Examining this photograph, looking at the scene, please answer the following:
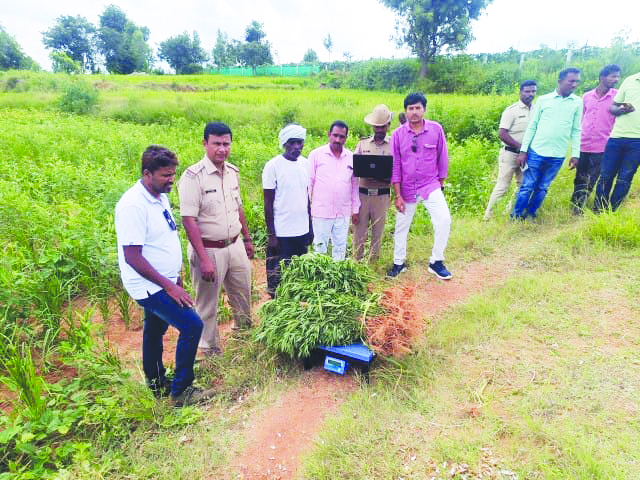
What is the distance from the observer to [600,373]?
2.54m

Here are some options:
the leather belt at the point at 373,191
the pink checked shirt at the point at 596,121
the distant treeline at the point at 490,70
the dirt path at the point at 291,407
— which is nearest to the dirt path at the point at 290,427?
the dirt path at the point at 291,407

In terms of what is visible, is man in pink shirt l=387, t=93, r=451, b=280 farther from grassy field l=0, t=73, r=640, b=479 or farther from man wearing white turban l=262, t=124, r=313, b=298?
man wearing white turban l=262, t=124, r=313, b=298

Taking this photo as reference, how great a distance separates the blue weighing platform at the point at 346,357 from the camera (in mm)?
2621

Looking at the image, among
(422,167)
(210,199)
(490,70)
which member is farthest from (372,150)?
(490,70)

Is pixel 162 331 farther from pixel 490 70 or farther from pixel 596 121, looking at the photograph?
pixel 490 70

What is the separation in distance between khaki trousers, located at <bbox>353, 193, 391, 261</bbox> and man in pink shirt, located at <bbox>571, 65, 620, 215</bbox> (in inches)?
103

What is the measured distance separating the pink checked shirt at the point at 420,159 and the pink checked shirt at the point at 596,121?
7.72 ft

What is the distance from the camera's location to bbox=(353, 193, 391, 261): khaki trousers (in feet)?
13.8

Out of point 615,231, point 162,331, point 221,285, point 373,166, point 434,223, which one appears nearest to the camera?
point 162,331

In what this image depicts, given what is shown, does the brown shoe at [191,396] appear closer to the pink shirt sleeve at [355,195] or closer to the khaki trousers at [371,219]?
the khaki trousers at [371,219]

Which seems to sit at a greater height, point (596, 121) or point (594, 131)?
point (596, 121)

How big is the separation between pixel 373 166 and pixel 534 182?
228 centimetres

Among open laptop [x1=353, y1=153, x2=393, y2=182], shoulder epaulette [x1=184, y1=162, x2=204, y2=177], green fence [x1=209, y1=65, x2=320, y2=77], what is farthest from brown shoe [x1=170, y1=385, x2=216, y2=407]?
green fence [x1=209, y1=65, x2=320, y2=77]

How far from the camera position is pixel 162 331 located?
8.96 feet
